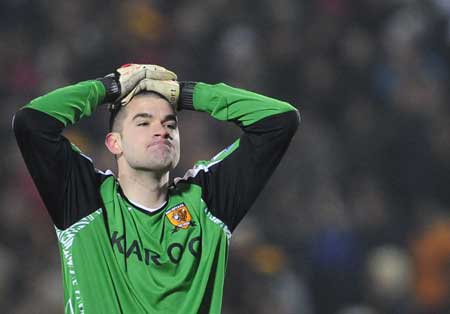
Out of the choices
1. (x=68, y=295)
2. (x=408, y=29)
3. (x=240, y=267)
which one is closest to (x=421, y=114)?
(x=408, y=29)

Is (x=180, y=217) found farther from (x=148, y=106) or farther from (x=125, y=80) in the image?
(x=125, y=80)

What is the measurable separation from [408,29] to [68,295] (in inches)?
207

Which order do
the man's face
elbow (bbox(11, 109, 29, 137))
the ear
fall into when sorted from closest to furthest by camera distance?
elbow (bbox(11, 109, 29, 137)), the man's face, the ear

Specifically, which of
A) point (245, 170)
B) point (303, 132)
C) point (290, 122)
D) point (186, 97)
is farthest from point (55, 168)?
point (303, 132)

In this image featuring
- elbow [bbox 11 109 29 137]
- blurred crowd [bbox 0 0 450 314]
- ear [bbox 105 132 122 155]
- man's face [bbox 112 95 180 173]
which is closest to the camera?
elbow [bbox 11 109 29 137]

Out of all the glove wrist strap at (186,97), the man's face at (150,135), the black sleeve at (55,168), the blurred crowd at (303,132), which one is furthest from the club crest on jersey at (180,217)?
the blurred crowd at (303,132)

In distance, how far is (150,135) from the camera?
4.16 metres

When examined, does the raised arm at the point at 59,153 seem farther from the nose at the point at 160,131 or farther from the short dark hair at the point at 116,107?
the nose at the point at 160,131

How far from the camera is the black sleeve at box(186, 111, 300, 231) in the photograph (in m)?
4.28

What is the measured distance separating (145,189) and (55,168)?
361 millimetres

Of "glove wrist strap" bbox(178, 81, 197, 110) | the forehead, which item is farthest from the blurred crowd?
the forehead

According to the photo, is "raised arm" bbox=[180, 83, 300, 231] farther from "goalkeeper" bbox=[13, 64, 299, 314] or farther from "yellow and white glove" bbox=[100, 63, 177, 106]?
"yellow and white glove" bbox=[100, 63, 177, 106]

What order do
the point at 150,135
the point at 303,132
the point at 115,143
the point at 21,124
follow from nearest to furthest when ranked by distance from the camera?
the point at 21,124 < the point at 150,135 < the point at 115,143 < the point at 303,132

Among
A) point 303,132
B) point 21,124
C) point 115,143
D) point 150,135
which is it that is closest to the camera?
point 21,124
